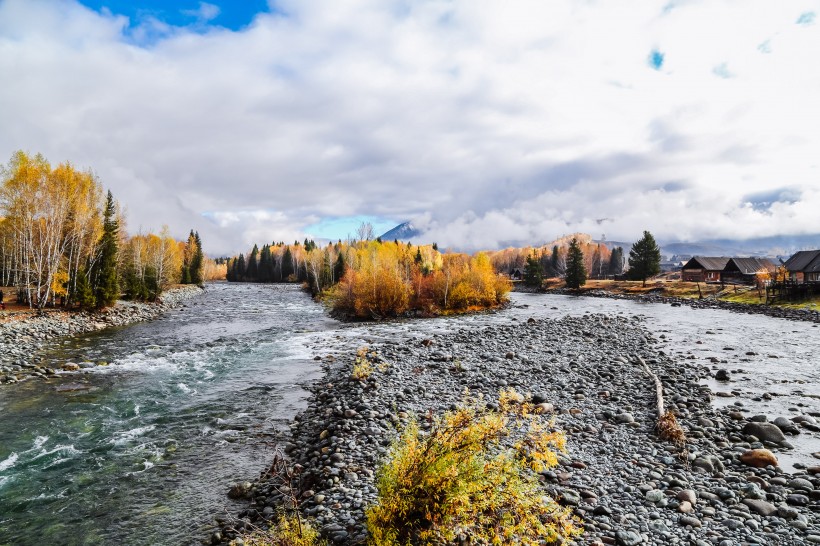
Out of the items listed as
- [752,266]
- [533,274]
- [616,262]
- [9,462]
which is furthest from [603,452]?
[616,262]

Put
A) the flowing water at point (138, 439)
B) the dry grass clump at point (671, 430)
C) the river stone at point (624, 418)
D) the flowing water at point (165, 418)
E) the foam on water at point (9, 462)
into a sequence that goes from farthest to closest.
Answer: the river stone at point (624, 418) < the dry grass clump at point (671, 430) < the foam on water at point (9, 462) < the flowing water at point (165, 418) < the flowing water at point (138, 439)

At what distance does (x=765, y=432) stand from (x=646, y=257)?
97.3 metres

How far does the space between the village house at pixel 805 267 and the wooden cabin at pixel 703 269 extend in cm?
2294

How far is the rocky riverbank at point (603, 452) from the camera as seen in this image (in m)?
8.95

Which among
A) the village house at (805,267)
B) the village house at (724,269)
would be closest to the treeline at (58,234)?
the village house at (805,267)

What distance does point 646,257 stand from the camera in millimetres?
99500

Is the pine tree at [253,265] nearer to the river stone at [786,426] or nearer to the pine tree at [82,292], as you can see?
the pine tree at [82,292]

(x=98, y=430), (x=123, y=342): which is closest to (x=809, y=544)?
(x=98, y=430)

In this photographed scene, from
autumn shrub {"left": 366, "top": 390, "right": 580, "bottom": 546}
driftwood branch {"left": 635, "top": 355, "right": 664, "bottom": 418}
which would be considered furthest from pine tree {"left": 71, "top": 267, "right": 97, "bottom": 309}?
driftwood branch {"left": 635, "top": 355, "right": 664, "bottom": 418}

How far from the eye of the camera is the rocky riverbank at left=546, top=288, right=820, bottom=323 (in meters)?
48.2

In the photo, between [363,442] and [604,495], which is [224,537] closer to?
[363,442]

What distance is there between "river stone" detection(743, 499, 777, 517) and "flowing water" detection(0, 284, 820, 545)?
4273 millimetres

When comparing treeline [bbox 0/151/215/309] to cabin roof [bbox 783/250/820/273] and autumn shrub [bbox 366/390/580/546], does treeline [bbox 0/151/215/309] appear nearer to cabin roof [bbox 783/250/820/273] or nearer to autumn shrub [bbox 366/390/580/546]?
autumn shrub [bbox 366/390/580/546]

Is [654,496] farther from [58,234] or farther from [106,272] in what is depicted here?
[106,272]
